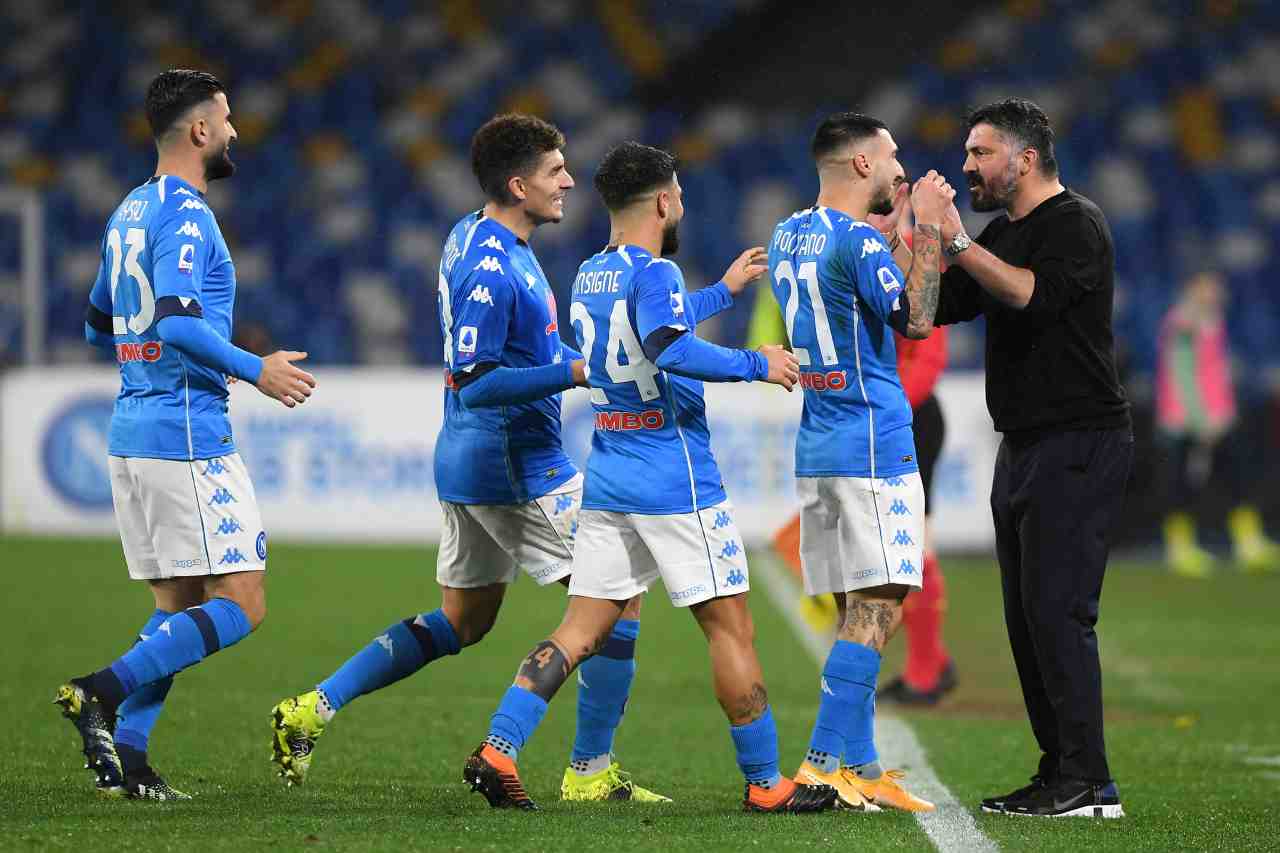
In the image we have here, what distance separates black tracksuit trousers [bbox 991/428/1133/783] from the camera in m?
5.73

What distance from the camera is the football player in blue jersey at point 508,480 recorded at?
5.86 m

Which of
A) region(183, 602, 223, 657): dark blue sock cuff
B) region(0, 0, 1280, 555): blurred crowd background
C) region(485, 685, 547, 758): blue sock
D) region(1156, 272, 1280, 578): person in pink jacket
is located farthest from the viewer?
region(0, 0, 1280, 555): blurred crowd background

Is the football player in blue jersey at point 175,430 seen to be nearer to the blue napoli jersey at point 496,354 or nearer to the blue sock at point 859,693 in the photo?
the blue napoli jersey at point 496,354

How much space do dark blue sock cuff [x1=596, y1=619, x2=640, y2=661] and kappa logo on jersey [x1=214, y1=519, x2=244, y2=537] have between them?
4.03 ft

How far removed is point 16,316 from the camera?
19672mm

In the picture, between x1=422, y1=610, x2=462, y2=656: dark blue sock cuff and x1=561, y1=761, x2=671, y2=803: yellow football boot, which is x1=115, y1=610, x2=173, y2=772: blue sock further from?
x1=561, y1=761, x2=671, y2=803: yellow football boot

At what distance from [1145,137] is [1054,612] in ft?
55.2

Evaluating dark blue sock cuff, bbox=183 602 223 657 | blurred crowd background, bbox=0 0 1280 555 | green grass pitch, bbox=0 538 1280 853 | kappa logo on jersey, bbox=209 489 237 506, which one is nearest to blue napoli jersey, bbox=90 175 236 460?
kappa logo on jersey, bbox=209 489 237 506

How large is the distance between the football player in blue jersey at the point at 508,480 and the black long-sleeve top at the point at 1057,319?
1.32 metres

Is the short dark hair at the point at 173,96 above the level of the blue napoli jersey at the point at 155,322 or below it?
above

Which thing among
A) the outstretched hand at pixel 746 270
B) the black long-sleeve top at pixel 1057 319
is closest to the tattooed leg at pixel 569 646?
the outstretched hand at pixel 746 270

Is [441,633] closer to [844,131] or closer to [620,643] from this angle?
[620,643]

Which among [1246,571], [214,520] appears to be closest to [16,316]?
[1246,571]

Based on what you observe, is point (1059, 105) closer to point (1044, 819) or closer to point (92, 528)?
point (92, 528)
